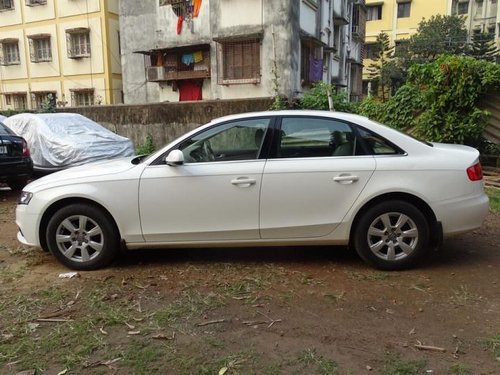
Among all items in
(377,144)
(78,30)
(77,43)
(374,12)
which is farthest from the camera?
(374,12)

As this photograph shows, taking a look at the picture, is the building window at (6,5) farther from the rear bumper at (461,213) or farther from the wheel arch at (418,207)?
the rear bumper at (461,213)

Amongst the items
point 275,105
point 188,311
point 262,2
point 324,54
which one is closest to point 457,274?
point 188,311

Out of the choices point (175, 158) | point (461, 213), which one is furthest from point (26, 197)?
point (461, 213)

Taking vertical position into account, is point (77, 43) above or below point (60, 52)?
above

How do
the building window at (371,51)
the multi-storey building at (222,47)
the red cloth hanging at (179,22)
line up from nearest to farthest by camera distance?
the multi-storey building at (222,47)
the red cloth hanging at (179,22)
the building window at (371,51)

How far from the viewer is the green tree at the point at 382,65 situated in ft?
119

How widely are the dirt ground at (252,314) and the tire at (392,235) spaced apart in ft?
0.51

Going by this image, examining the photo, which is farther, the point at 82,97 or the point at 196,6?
the point at 82,97

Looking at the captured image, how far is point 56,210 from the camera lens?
180 inches

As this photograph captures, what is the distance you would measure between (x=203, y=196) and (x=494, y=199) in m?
5.12

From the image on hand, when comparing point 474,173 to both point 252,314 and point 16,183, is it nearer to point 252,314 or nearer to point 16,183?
point 252,314

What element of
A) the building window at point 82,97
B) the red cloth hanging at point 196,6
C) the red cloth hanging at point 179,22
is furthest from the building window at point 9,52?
the red cloth hanging at point 196,6

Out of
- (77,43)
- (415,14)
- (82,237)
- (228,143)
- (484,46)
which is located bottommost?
(82,237)

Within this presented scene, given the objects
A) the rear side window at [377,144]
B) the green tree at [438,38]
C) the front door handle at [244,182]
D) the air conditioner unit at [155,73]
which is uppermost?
the green tree at [438,38]
